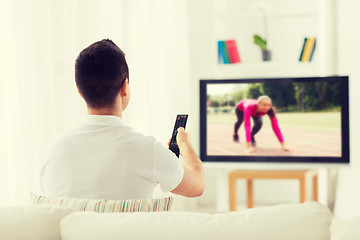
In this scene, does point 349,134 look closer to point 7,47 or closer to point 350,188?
point 350,188

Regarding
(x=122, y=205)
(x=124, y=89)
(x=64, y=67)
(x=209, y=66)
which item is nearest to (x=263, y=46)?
(x=209, y=66)

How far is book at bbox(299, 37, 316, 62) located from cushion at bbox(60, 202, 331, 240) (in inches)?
125

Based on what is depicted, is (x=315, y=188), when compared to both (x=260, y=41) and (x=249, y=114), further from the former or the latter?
(x=260, y=41)

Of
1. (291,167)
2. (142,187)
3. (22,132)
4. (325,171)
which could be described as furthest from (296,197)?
(142,187)

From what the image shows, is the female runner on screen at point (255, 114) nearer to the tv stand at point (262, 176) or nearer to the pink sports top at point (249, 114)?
the pink sports top at point (249, 114)

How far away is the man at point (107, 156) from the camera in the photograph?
A: 4.46 ft

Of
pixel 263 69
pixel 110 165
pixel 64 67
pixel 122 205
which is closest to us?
pixel 122 205

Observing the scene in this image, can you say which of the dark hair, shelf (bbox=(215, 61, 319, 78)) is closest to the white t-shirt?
the dark hair

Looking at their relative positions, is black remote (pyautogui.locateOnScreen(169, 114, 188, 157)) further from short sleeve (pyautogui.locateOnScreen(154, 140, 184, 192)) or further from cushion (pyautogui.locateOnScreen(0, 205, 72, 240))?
cushion (pyautogui.locateOnScreen(0, 205, 72, 240))

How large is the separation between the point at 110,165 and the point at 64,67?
2.21 m

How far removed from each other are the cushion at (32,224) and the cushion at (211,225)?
0.12 feet

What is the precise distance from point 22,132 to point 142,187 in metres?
1.99

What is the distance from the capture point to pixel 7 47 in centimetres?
306

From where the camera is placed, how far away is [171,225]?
1.00 meters
